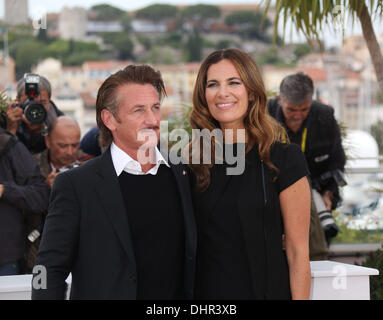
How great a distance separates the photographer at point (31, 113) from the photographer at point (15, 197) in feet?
1.19

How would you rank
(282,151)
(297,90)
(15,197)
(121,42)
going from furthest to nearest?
(121,42)
(297,90)
(15,197)
(282,151)

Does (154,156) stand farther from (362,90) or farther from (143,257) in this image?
(362,90)

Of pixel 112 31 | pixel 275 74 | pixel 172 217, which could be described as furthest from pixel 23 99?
pixel 112 31

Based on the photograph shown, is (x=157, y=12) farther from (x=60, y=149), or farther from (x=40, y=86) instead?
(x=60, y=149)

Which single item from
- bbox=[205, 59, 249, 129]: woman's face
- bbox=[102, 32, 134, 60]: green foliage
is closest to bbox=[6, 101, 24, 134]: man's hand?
bbox=[205, 59, 249, 129]: woman's face

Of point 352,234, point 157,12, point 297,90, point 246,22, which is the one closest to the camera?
point 297,90

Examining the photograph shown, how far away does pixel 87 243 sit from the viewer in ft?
6.26

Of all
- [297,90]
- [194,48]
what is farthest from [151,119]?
[194,48]

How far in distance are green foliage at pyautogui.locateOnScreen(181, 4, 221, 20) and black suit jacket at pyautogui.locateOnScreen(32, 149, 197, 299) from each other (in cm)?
14899

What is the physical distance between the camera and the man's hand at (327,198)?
165 inches

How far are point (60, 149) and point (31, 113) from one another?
0.96ft

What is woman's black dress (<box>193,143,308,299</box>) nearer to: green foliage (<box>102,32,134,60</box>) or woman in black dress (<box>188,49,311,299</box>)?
woman in black dress (<box>188,49,311,299</box>)

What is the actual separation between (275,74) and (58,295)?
106770mm

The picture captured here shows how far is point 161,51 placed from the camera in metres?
127
